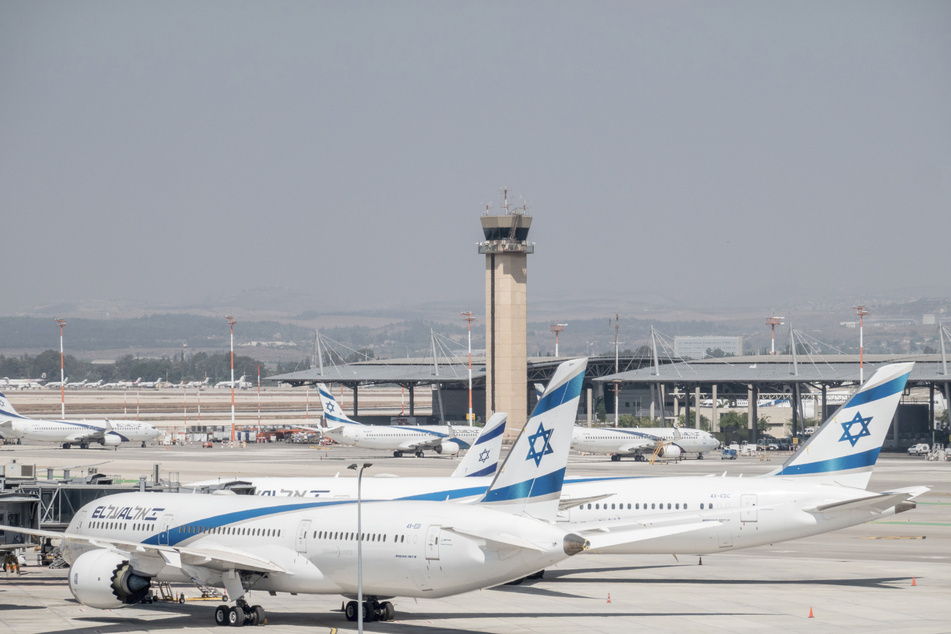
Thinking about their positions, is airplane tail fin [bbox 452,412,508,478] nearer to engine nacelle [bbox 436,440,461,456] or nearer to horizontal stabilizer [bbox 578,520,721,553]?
horizontal stabilizer [bbox 578,520,721,553]


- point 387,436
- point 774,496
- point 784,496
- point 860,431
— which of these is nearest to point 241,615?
point 774,496

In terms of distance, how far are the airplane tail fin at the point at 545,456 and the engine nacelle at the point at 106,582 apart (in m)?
11.1

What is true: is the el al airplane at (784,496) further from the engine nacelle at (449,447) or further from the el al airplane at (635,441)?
the engine nacelle at (449,447)

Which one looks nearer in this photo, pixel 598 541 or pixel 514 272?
pixel 598 541

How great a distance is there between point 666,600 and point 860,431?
419 inches

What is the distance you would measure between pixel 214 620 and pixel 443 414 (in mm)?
160102

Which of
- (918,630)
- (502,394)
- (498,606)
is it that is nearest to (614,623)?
(498,606)

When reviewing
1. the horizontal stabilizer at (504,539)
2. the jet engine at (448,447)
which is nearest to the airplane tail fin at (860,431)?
the horizontal stabilizer at (504,539)

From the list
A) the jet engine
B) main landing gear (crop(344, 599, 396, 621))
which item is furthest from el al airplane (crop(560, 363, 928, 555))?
the jet engine

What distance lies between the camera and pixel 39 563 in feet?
165

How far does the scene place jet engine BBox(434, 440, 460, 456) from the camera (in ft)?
443

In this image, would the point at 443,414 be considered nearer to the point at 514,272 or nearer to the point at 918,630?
the point at 514,272

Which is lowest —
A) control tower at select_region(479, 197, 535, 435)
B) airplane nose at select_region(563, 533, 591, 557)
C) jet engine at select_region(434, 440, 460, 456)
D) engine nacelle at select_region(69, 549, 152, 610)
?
jet engine at select_region(434, 440, 460, 456)

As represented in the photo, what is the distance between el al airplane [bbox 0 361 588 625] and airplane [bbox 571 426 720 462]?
311 feet
